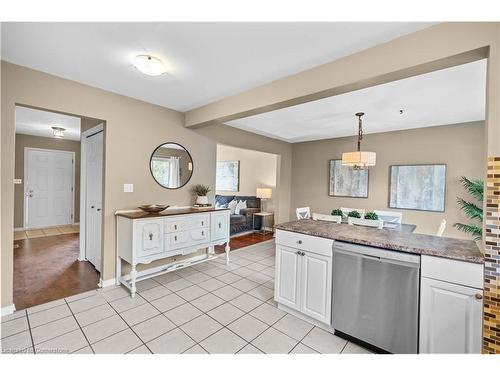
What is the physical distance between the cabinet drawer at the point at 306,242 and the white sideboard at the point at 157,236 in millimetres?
1387

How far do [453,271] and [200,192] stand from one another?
313cm

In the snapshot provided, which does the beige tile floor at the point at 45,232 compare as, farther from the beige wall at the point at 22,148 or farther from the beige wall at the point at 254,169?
the beige wall at the point at 254,169

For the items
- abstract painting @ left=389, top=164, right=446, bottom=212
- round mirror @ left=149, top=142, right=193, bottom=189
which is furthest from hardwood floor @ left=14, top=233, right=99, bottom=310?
abstract painting @ left=389, top=164, right=446, bottom=212

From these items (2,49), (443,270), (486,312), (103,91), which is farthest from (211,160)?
(486,312)

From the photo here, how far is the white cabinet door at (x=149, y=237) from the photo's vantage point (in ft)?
8.63

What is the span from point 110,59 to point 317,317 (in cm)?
298

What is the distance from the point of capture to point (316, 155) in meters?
5.54

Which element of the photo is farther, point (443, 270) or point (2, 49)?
point (2, 49)

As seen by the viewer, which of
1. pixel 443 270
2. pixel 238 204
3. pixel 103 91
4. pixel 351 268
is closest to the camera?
pixel 443 270

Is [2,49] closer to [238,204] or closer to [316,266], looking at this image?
[316,266]

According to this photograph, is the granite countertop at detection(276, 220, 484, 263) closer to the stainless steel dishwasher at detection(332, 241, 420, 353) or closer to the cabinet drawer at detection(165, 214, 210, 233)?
the stainless steel dishwasher at detection(332, 241, 420, 353)

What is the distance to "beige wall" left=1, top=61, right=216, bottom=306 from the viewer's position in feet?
7.02

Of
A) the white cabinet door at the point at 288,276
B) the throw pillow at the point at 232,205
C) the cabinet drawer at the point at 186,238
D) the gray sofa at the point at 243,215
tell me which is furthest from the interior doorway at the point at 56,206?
the throw pillow at the point at 232,205
